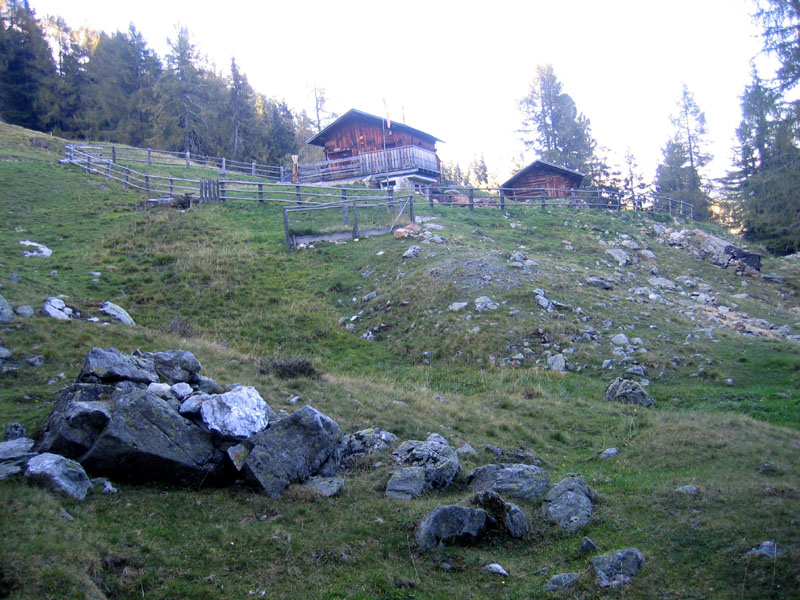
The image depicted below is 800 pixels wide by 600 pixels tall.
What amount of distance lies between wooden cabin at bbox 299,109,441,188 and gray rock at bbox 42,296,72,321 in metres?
29.6

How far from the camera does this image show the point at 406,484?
289 inches

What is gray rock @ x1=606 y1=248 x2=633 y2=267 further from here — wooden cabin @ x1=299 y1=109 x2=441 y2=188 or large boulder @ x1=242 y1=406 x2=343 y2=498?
large boulder @ x1=242 y1=406 x2=343 y2=498

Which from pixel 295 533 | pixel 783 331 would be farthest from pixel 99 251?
pixel 783 331

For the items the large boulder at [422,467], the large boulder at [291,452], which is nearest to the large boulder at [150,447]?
the large boulder at [291,452]

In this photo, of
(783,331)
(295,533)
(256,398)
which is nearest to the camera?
(295,533)

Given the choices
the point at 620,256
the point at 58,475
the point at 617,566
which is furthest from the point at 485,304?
the point at 58,475

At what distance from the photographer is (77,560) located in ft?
15.7

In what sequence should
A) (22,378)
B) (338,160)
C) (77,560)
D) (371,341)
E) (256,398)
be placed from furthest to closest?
(338,160), (371,341), (22,378), (256,398), (77,560)

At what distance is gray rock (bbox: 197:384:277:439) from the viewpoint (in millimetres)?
7177

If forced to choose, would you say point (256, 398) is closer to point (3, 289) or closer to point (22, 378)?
point (22, 378)

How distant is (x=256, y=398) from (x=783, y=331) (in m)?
17.9

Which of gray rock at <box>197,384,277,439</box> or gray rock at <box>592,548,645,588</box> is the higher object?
gray rock at <box>197,384,277,439</box>

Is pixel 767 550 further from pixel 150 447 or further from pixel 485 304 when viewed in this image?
pixel 485 304

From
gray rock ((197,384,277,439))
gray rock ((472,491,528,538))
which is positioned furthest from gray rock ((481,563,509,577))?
gray rock ((197,384,277,439))
